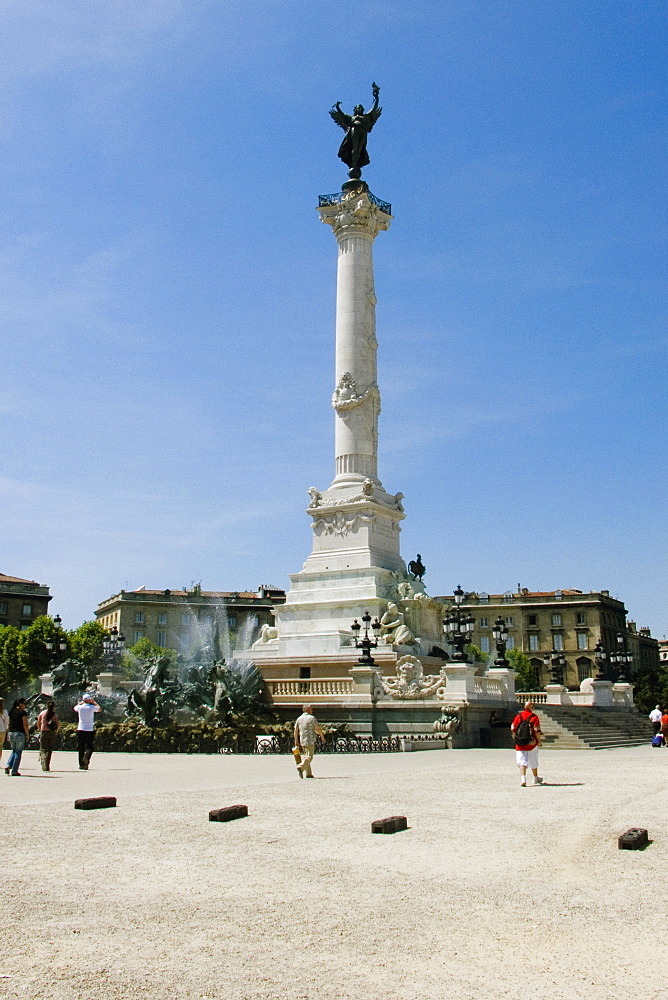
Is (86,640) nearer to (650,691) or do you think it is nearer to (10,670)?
(10,670)

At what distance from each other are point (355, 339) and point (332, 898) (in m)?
39.3

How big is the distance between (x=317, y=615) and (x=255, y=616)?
56.9 m

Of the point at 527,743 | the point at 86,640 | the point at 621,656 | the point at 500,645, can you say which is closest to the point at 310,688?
the point at 500,645

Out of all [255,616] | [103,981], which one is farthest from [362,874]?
[255,616]

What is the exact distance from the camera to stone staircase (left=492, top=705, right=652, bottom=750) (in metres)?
29.9

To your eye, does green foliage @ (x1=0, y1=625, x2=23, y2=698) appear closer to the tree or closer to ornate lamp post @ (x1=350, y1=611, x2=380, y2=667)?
the tree

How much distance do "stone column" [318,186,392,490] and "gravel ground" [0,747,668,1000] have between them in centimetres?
3056

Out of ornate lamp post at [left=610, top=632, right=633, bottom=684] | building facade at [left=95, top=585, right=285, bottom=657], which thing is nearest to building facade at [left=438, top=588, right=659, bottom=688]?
building facade at [left=95, top=585, right=285, bottom=657]

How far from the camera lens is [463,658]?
31219 millimetres

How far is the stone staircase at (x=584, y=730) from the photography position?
2992cm

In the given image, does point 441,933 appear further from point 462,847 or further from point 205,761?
point 205,761

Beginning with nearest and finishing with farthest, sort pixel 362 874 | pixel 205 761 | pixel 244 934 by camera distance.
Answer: pixel 244 934 → pixel 362 874 → pixel 205 761

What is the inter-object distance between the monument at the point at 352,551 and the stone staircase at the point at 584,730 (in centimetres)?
628

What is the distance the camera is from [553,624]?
3866 inches
